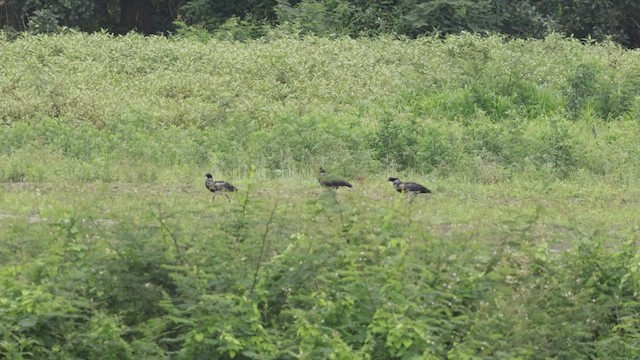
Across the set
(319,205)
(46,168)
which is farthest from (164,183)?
(319,205)

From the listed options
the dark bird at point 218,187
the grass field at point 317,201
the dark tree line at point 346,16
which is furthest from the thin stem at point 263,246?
the dark tree line at point 346,16

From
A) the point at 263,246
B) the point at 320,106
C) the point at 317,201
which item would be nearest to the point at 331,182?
the point at 317,201

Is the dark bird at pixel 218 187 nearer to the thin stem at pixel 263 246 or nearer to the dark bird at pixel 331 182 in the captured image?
the dark bird at pixel 331 182

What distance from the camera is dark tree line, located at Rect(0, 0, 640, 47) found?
29641 millimetres

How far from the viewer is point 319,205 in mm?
10062

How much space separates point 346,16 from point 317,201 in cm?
2050

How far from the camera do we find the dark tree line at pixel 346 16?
97.2ft

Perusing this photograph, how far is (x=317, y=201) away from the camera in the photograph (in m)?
10.1

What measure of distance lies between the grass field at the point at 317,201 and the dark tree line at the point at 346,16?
5.08 meters

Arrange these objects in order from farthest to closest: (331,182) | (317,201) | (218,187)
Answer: (218,187) < (331,182) < (317,201)

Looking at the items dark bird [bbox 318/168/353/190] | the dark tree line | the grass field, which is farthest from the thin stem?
the dark tree line

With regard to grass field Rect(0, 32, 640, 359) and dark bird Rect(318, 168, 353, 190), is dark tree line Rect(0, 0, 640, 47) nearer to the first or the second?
grass field Rect(0, 32, 640, 359)

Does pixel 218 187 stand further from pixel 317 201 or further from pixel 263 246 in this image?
pixel 263 246

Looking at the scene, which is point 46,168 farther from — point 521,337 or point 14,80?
point 521,337
